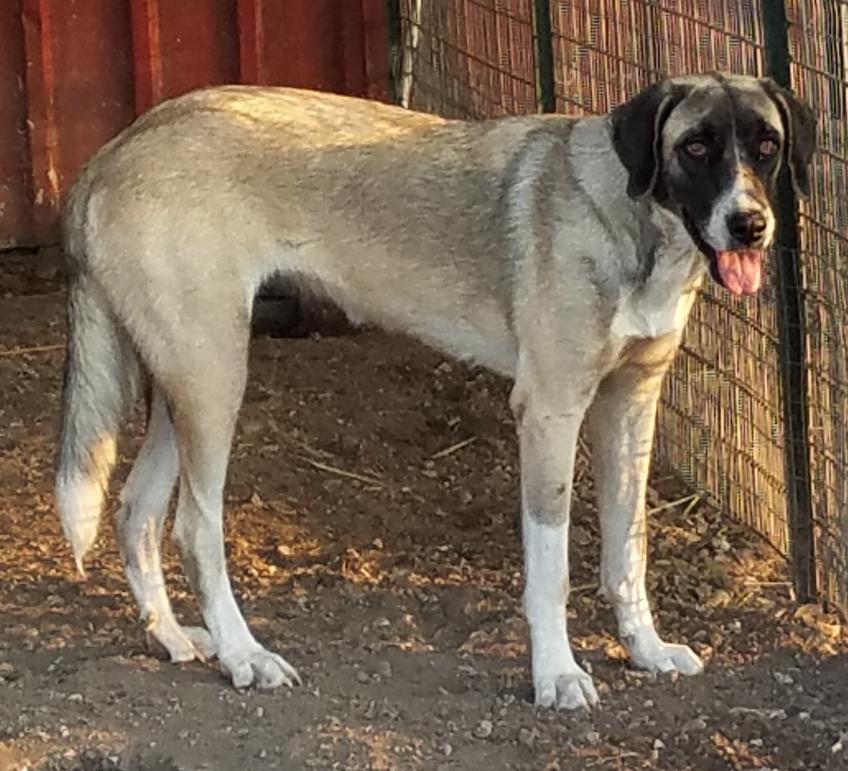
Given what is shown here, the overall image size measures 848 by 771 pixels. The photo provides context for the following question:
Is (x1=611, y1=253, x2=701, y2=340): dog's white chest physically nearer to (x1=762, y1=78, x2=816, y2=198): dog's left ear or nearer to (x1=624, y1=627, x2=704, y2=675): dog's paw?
(x1=762, y1=78, x2=816, y2=198): dog's left ear

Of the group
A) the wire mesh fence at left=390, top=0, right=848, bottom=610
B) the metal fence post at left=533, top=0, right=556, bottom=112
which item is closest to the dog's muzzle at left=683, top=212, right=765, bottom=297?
the wire mesh fence at left=390, top=0, right=848, bottom=610

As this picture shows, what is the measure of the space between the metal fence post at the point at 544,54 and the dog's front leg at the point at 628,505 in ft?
5.31

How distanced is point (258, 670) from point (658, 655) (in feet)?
3.35

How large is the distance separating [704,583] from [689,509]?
0.57 metres

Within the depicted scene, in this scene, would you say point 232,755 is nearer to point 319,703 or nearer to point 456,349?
point 319,703

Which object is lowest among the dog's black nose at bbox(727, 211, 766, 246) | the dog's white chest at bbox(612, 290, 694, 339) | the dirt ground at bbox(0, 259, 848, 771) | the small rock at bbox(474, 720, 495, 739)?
the dirt ground at bbox(0, 259, 848, 771)

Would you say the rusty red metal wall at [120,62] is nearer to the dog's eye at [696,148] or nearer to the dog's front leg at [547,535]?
the dog's front leg at [547,535]

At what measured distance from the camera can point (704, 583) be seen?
5.42 meters

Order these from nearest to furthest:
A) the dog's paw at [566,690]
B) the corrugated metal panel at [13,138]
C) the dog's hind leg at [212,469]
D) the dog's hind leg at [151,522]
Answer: the dog's paw at [566,690] < the dog's hind leg at [212,469] < the dog's hind leg at [151,522] < the corrugated metal panel at [13,138]

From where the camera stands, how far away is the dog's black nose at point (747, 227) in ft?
13.8

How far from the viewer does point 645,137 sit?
173 inches

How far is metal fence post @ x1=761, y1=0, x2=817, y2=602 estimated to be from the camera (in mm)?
4875

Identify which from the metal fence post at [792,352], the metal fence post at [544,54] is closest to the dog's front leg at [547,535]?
the metal fence post at [792,352]

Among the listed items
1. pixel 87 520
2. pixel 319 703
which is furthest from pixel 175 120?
pixel 319 703
